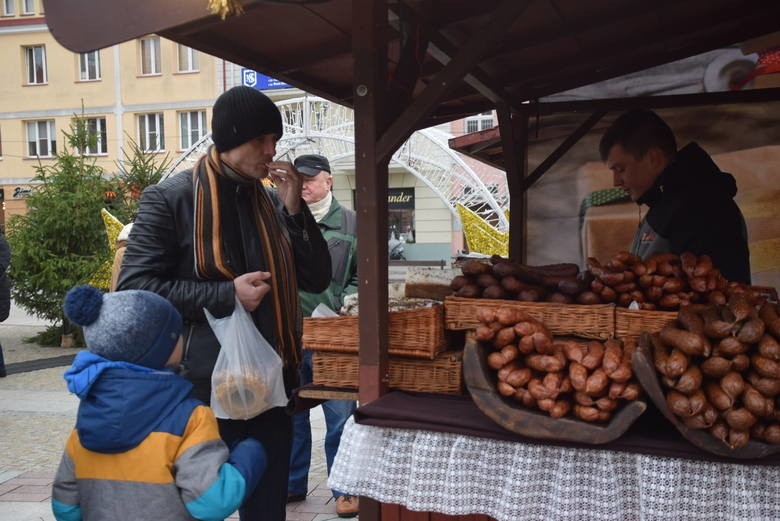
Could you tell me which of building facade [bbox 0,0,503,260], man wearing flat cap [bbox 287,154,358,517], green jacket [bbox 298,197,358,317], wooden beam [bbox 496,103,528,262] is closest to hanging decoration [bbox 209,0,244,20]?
man wearing flat cap [bbox 287,154,358,517]

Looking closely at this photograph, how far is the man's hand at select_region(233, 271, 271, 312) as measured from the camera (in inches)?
101

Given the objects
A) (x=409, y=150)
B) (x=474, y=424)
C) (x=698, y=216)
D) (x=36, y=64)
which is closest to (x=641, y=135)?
(x=698, y=216)

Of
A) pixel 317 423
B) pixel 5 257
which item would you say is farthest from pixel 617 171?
pixel 5 257

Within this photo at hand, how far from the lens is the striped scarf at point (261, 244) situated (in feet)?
8.52

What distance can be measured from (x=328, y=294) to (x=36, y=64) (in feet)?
107

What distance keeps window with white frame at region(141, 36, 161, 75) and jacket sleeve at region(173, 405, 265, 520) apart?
3038 centimetres

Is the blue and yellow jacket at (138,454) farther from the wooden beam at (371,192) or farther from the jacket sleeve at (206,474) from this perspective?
the wooden beam at (371,192)

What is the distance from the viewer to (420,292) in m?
3.08

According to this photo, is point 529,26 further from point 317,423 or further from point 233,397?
point 317,423

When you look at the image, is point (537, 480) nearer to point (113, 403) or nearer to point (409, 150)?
point (113, 403)

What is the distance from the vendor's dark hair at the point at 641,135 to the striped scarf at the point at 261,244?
71.6 inches

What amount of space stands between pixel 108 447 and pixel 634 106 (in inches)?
165

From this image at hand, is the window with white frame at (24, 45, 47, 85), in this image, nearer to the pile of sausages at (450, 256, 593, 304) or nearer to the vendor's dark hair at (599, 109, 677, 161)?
the vendor's dark hair at (599, 109, 677, 161)

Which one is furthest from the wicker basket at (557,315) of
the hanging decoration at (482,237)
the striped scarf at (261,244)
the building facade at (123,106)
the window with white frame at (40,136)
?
the window with white frame at (40,136)
